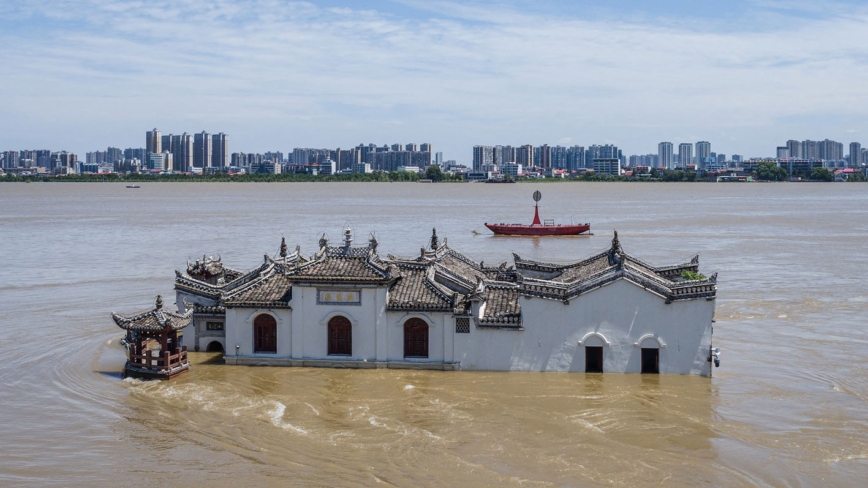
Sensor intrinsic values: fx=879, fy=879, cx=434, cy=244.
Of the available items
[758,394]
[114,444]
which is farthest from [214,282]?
[758,394]

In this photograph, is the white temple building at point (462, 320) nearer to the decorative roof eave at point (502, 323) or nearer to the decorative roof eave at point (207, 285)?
the decorative roof eave at point (502, 323)

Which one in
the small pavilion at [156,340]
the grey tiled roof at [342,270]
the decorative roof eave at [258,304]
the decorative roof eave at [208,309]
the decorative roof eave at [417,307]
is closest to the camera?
the small pavilion at [156,340]

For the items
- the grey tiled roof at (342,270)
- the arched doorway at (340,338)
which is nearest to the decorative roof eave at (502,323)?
the grey tiled roof at (342,270)

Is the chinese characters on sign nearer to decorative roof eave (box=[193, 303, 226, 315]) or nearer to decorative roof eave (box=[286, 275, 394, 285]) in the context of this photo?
decorative roof eave (box=[286, 275, 394, 285])

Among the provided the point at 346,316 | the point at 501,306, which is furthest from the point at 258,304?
the point at 501,306

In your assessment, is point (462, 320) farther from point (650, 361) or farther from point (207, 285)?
point (207, 285)

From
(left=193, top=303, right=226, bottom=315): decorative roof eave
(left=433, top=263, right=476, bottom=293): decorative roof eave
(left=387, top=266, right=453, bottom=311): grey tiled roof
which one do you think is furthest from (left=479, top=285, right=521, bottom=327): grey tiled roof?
(left=193, top=303, right=226, bottom=315): decorative roof eave
